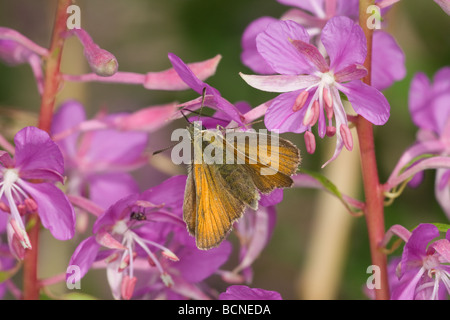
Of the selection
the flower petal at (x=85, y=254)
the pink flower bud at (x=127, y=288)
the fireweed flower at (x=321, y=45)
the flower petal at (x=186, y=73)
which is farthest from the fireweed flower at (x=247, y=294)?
the fireweed flower at (x=321, y=45)

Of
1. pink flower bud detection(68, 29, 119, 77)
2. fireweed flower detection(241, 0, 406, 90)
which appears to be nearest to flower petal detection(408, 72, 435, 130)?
fireweed flower detection(241, 0, 406, 90)

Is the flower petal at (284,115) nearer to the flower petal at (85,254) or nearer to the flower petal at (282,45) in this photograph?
the flower petal at (282,45)

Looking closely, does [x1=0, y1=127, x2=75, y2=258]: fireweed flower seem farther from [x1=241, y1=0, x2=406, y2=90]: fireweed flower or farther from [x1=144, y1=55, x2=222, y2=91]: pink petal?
[x1=241, y1=0, x2=406, y2=90]: fireweed flower

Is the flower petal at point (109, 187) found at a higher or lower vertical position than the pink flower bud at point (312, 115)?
higher

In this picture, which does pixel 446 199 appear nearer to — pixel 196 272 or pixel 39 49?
pixel 196 272

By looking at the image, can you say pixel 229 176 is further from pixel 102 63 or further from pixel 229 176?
pixel 102 63

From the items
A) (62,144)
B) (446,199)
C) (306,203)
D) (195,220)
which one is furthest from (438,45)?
(195,220)
